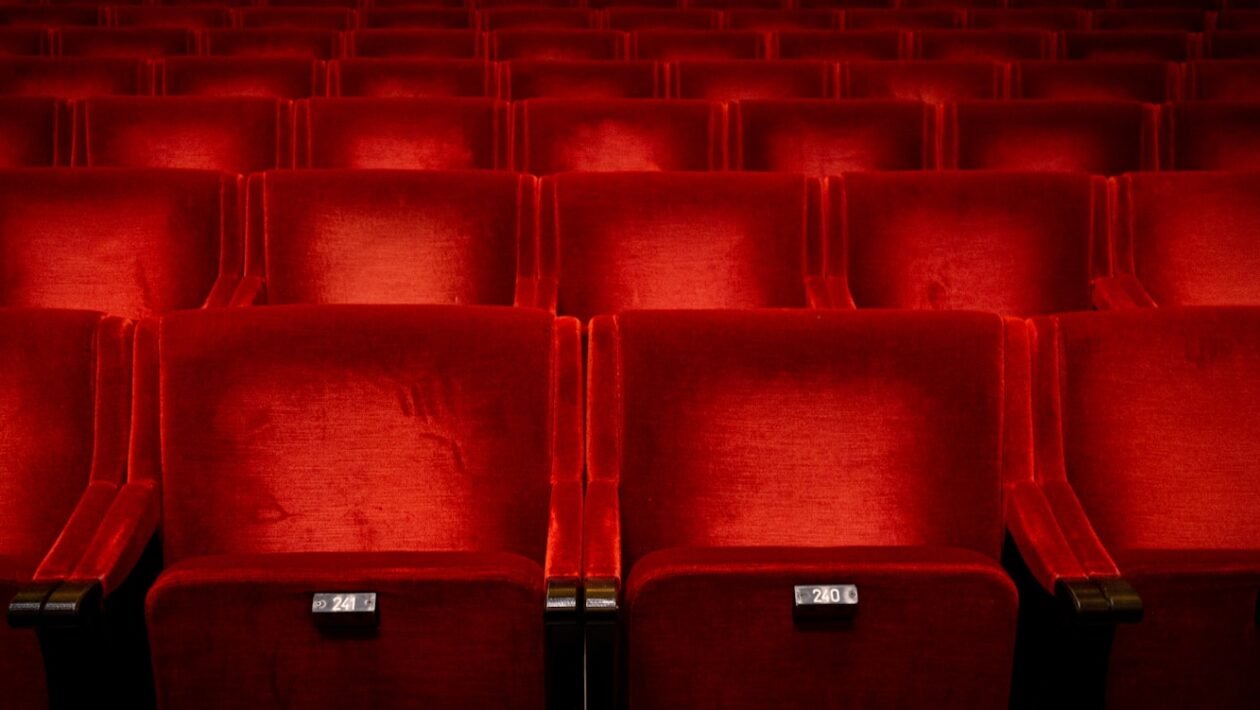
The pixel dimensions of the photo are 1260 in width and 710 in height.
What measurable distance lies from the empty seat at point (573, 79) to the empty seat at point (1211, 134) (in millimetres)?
340

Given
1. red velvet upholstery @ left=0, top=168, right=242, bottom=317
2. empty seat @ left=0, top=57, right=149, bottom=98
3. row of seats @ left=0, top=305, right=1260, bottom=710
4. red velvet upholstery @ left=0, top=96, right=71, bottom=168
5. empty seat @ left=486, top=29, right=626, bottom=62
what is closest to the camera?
row of seats @ left=0, top=305, right=1260, bottom=710

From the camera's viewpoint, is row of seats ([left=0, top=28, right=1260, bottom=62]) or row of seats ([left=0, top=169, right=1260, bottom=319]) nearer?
row of seats ([left=0, top=169, right=1260, bottom=319])

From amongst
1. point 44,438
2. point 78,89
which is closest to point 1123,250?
point 44,438

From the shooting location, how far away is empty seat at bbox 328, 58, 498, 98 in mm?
713

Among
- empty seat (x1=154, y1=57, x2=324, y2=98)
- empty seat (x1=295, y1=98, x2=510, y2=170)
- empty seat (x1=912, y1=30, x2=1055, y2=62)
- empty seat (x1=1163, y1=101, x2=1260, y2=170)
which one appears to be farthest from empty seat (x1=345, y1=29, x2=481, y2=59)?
empty seat (x1=1163, y1=101, x2=1260, y2=170)

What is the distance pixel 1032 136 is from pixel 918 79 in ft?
0.49

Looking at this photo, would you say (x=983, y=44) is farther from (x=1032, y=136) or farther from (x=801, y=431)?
(x=801, y=431)

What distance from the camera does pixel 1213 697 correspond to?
0.97 feet

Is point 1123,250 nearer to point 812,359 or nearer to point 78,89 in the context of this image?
point 812,359

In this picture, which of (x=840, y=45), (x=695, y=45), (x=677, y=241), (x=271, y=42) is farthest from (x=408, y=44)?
(x=677, y=241)

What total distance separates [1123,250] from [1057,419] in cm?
21

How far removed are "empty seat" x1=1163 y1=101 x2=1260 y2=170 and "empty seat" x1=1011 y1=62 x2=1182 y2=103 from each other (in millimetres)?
111

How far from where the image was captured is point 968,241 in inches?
18.8

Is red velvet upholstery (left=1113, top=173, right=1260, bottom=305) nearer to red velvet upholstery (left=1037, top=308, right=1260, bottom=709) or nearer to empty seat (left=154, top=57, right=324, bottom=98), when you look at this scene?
red velvet upholstery (left=1037, top=308, right=1260, bottom=709)
